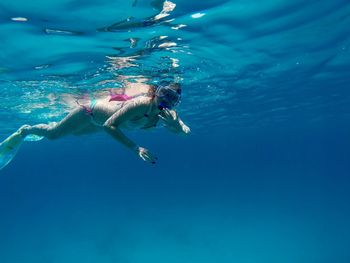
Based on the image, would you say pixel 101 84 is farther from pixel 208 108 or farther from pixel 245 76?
pixel 208 108

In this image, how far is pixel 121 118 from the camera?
7.73 meters

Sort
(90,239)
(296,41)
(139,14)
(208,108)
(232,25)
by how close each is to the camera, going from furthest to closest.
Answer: (90,239) < (208,108) < (296,41) < (232,25) < (139,14)

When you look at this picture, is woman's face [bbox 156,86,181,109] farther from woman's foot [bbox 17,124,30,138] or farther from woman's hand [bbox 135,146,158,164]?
woman's foot [bbox 17,124,30,138]

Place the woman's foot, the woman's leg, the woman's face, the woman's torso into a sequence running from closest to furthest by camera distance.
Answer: the woman's face → the woman's torso → the woman's leg → the woman's foot

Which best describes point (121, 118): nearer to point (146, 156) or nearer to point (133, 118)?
point (133, 118)

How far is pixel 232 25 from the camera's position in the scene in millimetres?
12648

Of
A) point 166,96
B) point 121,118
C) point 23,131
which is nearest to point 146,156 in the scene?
point 121,118

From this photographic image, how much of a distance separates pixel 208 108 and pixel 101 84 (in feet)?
52.3

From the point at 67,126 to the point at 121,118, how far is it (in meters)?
3.53

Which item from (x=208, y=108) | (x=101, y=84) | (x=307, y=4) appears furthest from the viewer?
(x=208, y=108)

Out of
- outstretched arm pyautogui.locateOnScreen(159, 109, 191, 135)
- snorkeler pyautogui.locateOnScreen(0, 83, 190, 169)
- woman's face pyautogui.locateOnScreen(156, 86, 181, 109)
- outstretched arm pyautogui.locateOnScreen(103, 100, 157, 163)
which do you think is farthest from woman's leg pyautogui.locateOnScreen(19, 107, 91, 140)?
woman's face pyautogui.locateOnScreen(156, 86, 181, 109)

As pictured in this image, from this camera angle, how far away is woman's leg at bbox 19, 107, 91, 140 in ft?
33.6

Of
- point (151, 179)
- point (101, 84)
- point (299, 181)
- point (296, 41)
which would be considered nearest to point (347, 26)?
point (296, 41)

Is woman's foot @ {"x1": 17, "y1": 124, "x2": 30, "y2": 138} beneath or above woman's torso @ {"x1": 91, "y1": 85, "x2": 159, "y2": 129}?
beneath
